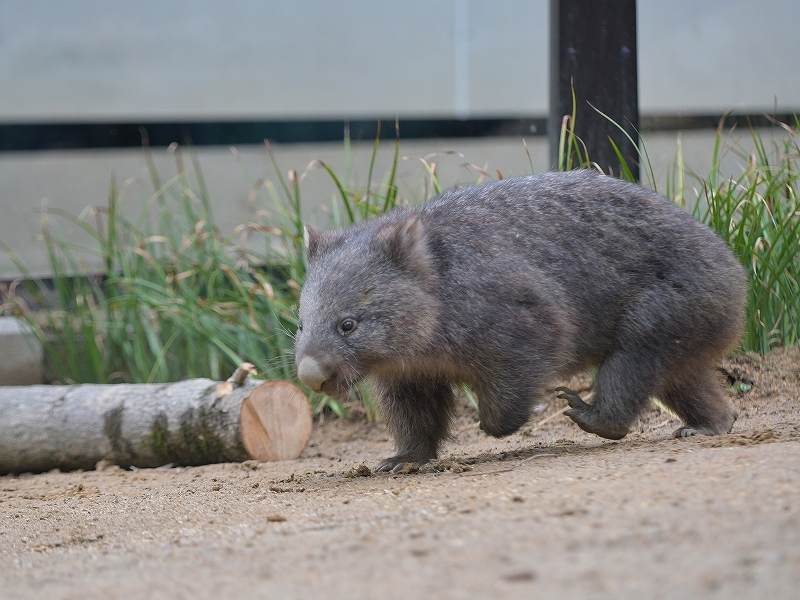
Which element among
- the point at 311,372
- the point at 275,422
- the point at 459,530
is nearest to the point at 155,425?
the point at 275,422

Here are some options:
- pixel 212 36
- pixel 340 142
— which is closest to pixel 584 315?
pixel 340 142

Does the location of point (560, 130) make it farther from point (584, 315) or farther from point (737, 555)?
point (737, 555)

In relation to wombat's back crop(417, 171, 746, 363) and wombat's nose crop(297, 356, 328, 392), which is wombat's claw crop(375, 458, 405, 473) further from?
wombat's back crop(417, 171, 746, 363)

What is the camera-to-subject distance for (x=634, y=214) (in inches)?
134

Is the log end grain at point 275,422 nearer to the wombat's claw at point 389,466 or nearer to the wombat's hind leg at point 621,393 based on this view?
the wombat's claw at point 389,466

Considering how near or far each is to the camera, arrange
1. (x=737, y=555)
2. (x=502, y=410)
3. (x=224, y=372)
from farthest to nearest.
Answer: (x=224, y=372) → (x=502, y=410) → (x=737, y=555)

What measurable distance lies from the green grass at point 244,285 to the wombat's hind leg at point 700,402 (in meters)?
0.97

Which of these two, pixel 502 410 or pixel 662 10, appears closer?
pixel 502 410

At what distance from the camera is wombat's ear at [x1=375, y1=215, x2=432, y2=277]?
10.3ft

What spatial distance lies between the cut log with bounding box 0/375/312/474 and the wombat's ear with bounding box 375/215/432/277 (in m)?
1.17

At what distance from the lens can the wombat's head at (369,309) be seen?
304 centimetres

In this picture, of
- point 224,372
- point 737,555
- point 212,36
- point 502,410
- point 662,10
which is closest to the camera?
point 737,555

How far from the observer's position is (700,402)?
349 centimetres

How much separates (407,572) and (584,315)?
6.11 ft
